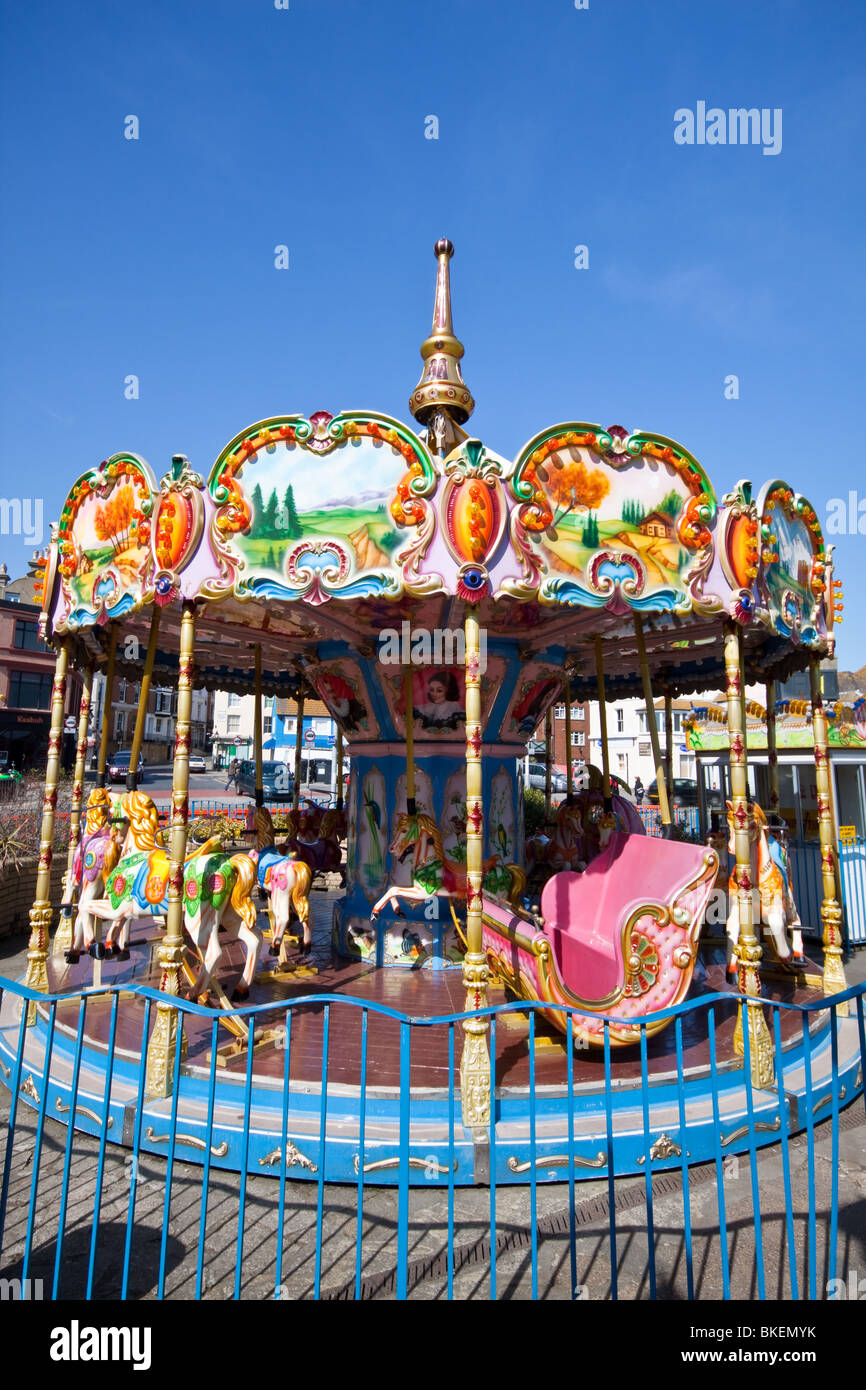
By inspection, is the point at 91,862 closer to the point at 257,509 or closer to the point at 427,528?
the point at 257,509

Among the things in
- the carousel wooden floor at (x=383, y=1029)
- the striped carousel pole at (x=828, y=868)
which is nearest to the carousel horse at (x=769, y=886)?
the striped carousel pole at (x=828, y=868)

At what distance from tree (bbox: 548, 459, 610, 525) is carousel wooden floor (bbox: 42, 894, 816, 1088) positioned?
11.8ft

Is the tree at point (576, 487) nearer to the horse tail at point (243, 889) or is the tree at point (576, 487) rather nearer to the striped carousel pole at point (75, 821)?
the horse tail at point (243, 889)

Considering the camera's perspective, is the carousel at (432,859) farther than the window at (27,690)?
No

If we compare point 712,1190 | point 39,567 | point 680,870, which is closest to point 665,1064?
point 712,1190

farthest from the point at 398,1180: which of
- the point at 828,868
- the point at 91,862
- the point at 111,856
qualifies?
the point at 828,868

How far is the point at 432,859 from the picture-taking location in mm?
7340

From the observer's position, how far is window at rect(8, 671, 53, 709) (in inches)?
1490

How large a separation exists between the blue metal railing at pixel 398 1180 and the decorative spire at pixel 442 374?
5941 mm

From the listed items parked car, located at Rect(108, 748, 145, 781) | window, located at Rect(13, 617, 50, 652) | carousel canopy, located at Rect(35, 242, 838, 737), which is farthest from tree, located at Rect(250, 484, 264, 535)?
window, located at Rect(13, 617, 50, 652)

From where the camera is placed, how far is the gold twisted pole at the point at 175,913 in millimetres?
4953

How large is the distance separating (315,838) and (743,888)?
5730mm

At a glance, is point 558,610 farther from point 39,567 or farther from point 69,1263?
point 69,1263

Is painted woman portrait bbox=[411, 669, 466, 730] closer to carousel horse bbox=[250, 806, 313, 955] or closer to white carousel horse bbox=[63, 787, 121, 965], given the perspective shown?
carousel horse bbox=[250, 806, 313, 955]
